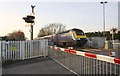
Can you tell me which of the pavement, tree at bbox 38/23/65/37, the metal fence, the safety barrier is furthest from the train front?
tree at bbox 38/23/65/37

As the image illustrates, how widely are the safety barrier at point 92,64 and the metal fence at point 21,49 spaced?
544cm

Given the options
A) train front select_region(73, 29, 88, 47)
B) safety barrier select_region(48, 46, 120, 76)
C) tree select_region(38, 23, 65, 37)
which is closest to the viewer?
safety barrier select_region(48, 46, 120, 76)

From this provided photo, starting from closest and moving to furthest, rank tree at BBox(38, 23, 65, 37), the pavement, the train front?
the pavement, the train front, tree at BBox(38, 23, 65, 37)

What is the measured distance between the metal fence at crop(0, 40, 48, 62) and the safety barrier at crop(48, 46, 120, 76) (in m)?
5.44

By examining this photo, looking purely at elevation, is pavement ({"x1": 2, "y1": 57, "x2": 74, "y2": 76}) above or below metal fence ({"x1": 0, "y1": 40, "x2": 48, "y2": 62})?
below

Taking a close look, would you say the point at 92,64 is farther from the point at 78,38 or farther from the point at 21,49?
the point at 78,38

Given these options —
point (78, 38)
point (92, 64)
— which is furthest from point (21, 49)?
point (78, 38)

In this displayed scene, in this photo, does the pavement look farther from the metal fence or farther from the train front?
the train front

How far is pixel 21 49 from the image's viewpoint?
11352mm

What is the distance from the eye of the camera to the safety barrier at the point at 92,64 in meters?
3.66

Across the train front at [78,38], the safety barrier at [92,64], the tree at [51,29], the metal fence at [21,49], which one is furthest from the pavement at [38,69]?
the tree at [51,29]

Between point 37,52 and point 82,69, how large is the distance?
7712 mm

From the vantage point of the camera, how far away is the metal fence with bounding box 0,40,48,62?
1052 cm

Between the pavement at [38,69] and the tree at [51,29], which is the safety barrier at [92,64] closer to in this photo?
the pavement at [38,69]
